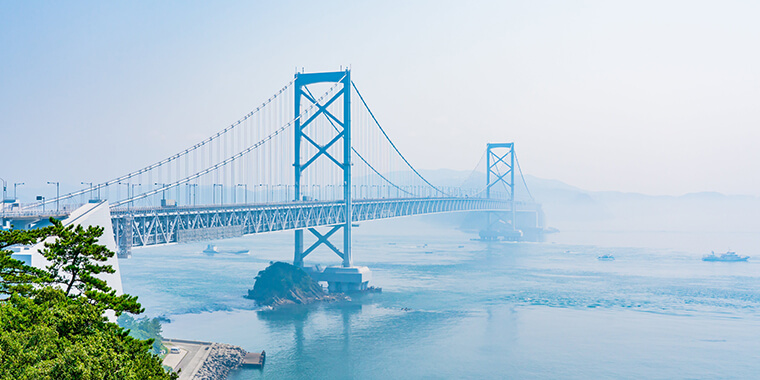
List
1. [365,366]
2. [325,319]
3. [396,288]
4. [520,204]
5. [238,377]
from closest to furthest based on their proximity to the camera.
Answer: [238,377]
[365,366]
[325,319]
[396,288]
[520,204]

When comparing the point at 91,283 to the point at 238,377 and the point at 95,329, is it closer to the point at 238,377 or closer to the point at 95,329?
the point at 95,329

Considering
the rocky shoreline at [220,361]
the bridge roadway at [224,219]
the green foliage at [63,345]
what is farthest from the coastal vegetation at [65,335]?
the bridge roadway at [224,219]

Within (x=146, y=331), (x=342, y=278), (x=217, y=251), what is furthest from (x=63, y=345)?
(x=217, y=251)

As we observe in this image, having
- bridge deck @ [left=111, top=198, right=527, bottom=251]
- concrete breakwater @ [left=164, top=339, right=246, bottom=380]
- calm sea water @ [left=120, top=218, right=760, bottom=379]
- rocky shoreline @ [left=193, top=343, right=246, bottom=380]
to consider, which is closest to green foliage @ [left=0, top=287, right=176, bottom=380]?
concrete breakwater @ [left=164, top=339, right=246, bottom=380]

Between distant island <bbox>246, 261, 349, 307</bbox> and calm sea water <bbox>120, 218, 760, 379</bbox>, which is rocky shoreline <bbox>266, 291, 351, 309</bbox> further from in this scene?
calm sea water <bbox>120, 218, 760, 379</bbox>

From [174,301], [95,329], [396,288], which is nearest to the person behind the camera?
[95,329]

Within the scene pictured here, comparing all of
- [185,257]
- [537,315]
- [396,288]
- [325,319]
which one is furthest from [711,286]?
[185,257]
